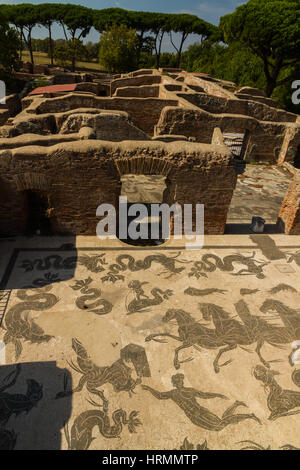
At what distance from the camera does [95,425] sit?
3.23m

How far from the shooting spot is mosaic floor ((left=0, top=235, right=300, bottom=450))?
3.24m

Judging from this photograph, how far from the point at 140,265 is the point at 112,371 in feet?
7.92

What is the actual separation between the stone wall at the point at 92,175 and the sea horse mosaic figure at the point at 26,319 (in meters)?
2.09

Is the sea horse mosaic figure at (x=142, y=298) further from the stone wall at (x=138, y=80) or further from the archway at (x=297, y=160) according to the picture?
the stone wall at (x=138, y=80)

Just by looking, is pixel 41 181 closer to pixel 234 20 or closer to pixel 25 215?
pixel 25 215

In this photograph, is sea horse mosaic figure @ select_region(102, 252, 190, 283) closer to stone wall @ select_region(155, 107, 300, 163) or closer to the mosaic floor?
the mosaic floor

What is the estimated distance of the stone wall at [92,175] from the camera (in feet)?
18.5

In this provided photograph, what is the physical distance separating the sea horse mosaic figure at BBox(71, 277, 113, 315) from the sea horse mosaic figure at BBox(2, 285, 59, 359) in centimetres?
45

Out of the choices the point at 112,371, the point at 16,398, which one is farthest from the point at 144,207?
the point at 16,398

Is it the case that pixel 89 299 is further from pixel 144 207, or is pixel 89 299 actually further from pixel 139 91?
pixel 139 91

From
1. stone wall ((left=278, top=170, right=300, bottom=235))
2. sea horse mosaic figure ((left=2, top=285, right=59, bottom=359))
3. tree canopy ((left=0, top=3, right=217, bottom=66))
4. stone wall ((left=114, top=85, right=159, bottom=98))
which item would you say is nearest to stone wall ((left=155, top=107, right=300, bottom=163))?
stone wall ((left=114, top=85, right=159, bottom=98))

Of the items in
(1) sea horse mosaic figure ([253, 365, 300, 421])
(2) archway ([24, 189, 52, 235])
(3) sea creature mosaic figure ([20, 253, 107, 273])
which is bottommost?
(1) sea horse mosaic figure ([253, 365, 300, 421])

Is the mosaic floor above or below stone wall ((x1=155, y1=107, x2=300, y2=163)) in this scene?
below

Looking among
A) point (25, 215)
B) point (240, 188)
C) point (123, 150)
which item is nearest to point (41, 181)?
point (25, 215)
